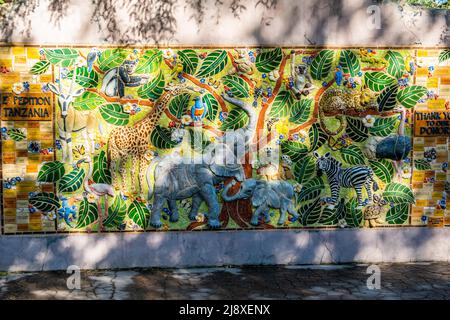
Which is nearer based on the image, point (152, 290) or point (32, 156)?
point (152, 290)

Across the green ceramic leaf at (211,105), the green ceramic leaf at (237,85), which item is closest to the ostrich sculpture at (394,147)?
the green ceramic leaf at (237,85)

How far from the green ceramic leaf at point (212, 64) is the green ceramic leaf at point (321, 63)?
3.66 feet

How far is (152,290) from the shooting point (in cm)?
601

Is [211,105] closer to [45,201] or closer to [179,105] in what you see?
[179,105]

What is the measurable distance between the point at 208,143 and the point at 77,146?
155 cm

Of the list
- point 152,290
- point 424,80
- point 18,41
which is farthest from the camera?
point 424,80

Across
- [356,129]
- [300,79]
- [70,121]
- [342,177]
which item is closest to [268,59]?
[300,79]

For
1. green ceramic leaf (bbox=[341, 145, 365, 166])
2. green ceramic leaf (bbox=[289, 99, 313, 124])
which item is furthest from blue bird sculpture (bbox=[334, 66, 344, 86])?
green ceramic leaf (bbox=[341, 145, 365, 166])

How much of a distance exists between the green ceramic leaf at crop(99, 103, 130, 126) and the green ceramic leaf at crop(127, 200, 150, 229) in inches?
38.3

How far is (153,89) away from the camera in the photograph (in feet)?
22.0

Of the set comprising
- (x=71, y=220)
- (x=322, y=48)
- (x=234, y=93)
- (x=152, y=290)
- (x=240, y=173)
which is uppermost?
(x=322, y=48)

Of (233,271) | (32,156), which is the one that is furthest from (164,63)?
(233,271)

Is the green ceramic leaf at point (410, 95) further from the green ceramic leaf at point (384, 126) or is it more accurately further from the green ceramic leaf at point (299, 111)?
the green ceramic leaf at point (299, 111)

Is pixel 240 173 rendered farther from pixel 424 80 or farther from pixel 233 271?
pixel 424 80
